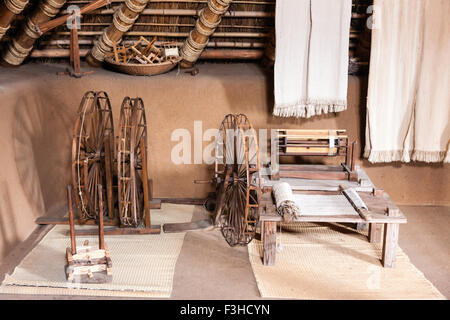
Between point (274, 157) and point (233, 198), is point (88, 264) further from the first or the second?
point (274, 157)

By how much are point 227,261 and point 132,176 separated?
1.08 meters

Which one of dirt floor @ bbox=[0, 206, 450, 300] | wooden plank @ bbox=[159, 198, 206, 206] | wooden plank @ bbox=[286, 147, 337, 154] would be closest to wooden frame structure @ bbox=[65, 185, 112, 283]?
dirt floor @ bbox=[0, 206, 450, 300]

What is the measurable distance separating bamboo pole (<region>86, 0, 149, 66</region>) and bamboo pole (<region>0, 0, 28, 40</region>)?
2.86ft

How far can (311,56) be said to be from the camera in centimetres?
510

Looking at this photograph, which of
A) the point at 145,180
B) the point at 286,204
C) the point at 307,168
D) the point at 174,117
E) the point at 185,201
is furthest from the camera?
the point at 185,201

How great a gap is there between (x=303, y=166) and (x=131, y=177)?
5.62 feet

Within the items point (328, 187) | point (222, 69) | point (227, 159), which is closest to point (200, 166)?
point (227, 159)

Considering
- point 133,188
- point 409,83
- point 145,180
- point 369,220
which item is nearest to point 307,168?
point 369,220

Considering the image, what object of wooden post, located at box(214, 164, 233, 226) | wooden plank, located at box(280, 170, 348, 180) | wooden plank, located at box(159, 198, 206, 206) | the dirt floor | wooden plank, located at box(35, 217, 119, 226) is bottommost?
the dirt floor

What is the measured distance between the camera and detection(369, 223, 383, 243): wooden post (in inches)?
189

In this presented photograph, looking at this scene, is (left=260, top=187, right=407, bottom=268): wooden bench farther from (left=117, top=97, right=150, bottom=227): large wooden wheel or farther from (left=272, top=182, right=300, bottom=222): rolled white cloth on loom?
(left=117, top=97, right=150, bottom=227): large wooden wheel

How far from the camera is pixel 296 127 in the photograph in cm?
564

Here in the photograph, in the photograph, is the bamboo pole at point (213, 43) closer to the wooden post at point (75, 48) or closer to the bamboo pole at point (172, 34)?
the bamboo pole at point (172, 34)

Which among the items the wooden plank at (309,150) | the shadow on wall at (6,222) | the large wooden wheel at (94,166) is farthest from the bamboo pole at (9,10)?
the wooden plank at (309,150)
